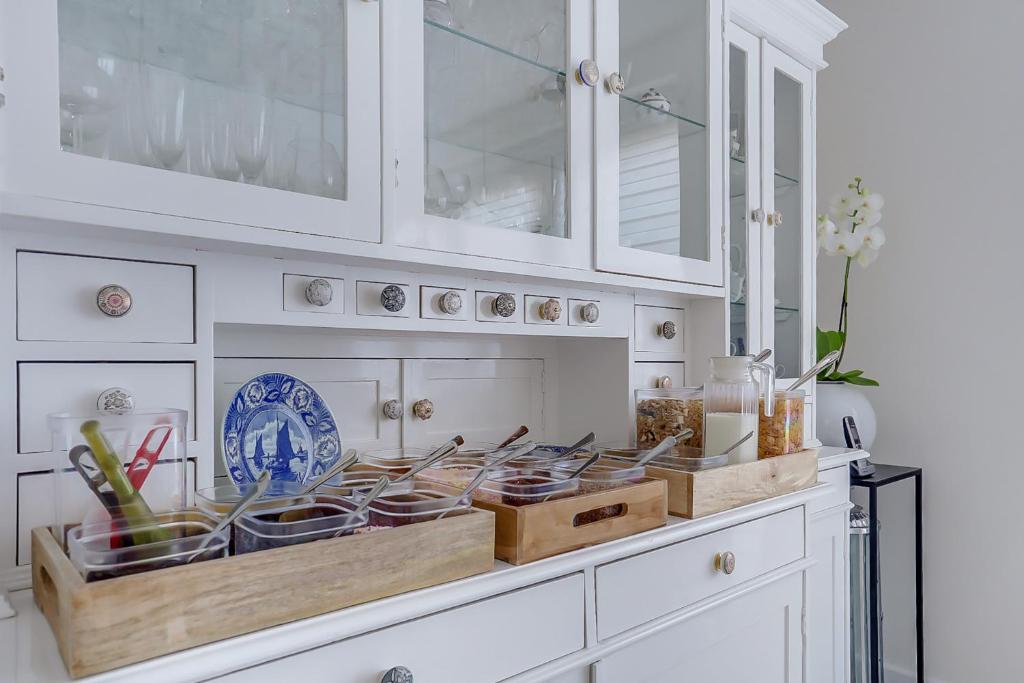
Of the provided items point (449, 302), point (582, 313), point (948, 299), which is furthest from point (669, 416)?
point (948, 299)

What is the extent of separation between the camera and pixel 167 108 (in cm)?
90

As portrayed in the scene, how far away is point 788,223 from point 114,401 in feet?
5.47

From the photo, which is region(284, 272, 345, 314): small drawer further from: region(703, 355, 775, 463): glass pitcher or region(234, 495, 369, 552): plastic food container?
region(703, 355, 775, 463): glass pitcher

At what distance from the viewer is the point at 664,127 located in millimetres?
1522

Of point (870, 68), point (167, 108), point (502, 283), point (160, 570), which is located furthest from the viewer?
point (870, 68)

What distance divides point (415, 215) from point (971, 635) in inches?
91.0

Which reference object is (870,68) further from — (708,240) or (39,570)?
(39,570)

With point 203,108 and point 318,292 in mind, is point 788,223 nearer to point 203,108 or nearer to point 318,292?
point 318,292

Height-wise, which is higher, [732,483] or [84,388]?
[84,388]

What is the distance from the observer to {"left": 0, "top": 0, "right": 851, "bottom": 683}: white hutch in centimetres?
84

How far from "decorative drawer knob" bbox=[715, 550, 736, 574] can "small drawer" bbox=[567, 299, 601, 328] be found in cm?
54

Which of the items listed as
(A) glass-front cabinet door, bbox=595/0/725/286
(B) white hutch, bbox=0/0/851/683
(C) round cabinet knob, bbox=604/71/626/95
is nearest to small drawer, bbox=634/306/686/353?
(B) white hutch, bbox=0/0/851/683

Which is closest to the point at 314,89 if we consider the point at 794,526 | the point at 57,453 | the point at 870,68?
the point at 57,453

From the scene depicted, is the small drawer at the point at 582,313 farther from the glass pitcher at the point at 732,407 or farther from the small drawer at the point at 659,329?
the glass pitcher at the point at 732,407
